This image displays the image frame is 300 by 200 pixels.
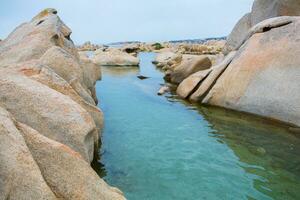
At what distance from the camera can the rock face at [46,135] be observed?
16.9ft

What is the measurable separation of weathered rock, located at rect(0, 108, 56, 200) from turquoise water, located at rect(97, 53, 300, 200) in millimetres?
2798

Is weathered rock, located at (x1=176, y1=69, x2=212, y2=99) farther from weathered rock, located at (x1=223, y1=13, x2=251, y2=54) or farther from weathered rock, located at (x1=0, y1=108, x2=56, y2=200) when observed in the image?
weathered rock, located at (x1=0, y1=108, x2=56, y2=200)

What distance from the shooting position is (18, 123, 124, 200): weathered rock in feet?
18.6

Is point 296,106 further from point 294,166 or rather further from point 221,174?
point 221,174

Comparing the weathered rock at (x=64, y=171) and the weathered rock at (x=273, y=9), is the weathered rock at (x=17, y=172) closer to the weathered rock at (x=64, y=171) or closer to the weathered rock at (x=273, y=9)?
the weathered rock at (x=64, y=171)

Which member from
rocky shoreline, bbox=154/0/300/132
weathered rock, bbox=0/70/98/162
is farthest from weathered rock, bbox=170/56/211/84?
weathered rock, bbox=0/70/98/162

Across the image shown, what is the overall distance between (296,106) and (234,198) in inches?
255

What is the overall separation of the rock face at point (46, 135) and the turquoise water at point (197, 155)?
133 centimetres

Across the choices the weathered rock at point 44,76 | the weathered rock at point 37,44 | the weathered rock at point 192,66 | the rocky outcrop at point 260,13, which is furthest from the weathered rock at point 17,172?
the weathered rock at point 192,66

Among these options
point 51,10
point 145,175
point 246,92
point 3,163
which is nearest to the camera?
point 3,163

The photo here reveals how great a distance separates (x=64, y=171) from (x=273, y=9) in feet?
62.7

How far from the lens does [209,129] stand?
13.2m

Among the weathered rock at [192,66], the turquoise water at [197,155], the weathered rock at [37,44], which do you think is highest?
the weathered rock at [37,44]

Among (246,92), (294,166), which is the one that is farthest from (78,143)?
(246,92)
